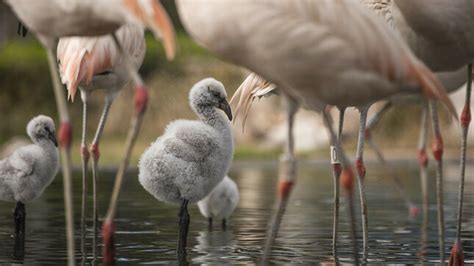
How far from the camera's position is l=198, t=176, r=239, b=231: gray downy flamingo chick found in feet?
28.0

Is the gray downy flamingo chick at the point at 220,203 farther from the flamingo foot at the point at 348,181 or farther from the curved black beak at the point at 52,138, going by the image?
the flamingo foot at the point at 348,181

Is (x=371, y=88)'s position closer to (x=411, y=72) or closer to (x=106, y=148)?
(x=411, y=72)

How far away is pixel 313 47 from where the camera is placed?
4949mm

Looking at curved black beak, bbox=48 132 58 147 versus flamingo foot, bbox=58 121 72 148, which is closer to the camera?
flamingo foot, bbox=58 121 72 148

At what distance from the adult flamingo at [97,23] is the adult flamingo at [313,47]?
240 millimetres

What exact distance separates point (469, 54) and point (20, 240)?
338 cm

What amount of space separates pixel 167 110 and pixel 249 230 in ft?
44.1

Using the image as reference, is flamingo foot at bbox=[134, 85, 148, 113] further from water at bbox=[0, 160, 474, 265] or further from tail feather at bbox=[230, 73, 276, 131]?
tail feather at bbox=[230, 73, 276, 131]

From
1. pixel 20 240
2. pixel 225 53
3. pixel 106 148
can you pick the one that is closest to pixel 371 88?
pixel 225 53

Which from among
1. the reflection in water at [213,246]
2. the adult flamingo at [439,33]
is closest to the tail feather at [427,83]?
the adult flamingo at [439,33]

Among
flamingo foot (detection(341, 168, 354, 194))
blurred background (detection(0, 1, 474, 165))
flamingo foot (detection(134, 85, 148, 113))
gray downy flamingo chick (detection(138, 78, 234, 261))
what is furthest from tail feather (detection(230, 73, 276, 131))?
blurred background (detection(0, 1, 474, 165))

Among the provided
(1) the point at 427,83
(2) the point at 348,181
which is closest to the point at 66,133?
(2) the point at 348,181

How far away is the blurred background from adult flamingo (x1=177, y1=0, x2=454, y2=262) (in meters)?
14.1

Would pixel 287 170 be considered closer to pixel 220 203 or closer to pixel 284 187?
pixel 284 187
